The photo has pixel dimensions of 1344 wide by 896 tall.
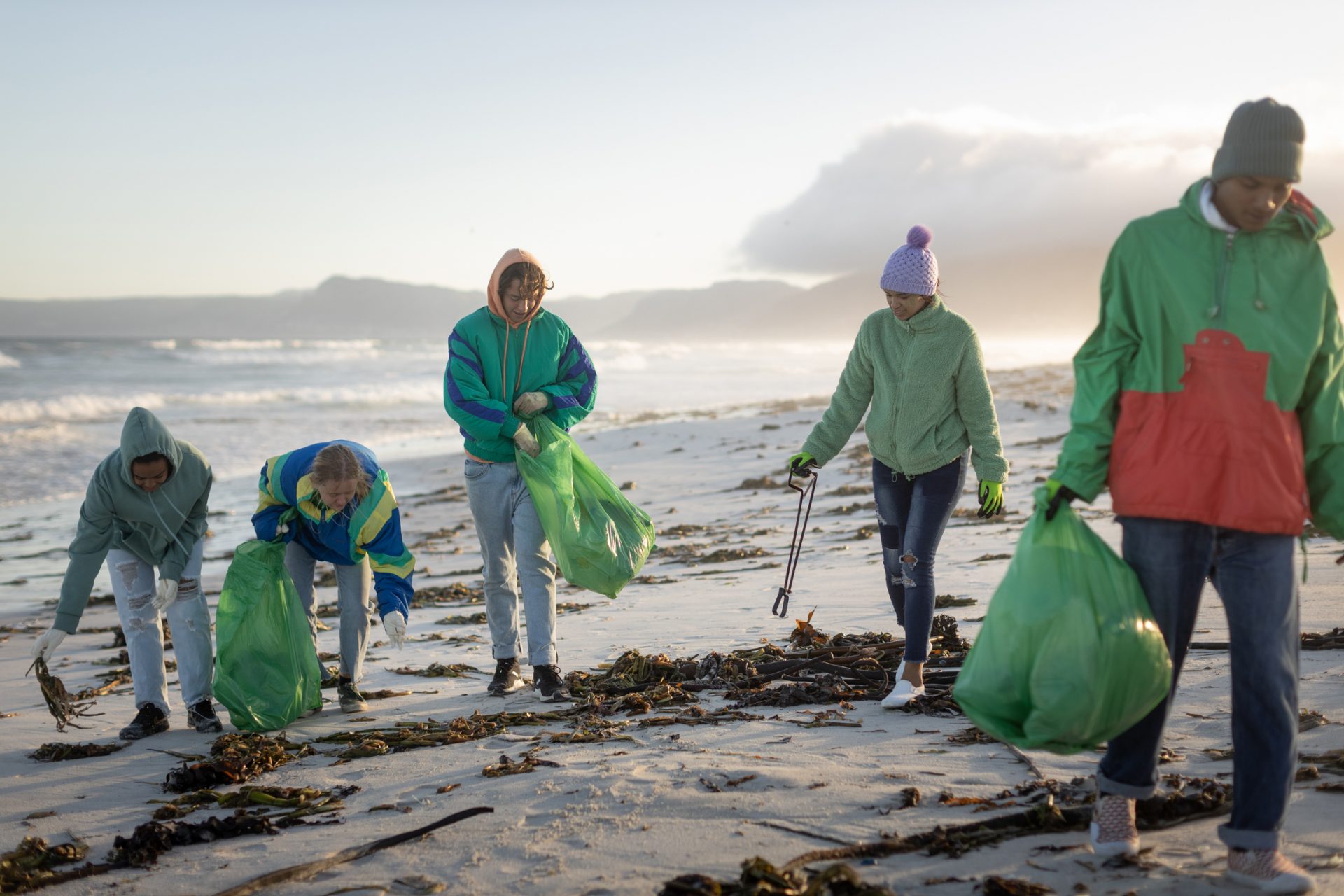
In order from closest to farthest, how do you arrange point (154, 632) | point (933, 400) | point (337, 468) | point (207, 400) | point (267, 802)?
1. point (267, 802)
2. point (933, 400)
3. point (337, 468)
4. point (154, 632)
5. point (207, 400)

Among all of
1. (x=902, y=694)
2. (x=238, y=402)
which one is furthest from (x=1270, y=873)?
(x=238, y=402)

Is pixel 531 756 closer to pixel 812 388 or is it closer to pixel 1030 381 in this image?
pixel 1030 381

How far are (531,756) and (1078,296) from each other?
17606 centimetres

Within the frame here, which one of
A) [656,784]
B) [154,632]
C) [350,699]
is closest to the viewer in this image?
[656,784]

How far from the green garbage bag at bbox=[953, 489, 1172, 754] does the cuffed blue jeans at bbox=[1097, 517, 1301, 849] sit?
3.7 inches

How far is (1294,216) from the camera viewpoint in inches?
98.1

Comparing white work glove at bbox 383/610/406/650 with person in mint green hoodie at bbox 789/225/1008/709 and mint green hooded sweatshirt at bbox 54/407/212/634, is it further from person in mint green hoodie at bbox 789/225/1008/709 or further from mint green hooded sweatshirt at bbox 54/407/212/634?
person in mint green hoodie at bbox 789/225/1008/709

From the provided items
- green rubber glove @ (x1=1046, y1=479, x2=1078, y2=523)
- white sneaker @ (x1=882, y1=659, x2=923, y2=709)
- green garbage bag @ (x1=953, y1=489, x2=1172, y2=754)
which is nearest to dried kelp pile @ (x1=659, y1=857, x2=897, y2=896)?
green garbage bag @ (x1=953, y1=489, x2=1172, y2=754)

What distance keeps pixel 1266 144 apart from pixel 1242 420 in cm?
61

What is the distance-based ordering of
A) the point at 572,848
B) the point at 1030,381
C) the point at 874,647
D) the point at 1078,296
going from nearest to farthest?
1. the point at 572,848
2. the point at 874,647
3. the point at 1030,381
4. the point at 1078,296

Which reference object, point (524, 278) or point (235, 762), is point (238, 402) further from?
point (235, 762)

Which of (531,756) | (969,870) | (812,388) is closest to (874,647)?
(531,756)

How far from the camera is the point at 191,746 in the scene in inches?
167

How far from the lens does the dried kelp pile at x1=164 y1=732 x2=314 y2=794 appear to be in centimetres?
365
